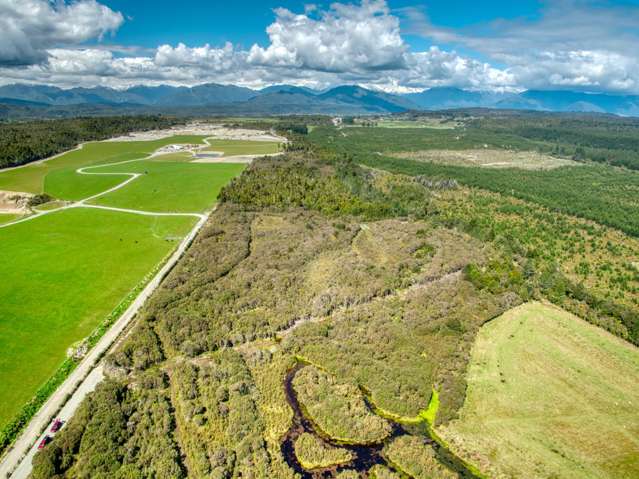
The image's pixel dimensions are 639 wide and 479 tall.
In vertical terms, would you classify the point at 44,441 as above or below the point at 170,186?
below

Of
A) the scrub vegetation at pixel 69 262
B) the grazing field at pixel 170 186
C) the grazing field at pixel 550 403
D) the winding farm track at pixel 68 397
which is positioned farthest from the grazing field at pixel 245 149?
the grazing field at pixel 550 403

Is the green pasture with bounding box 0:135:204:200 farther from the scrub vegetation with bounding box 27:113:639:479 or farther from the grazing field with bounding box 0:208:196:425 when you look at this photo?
the scrub vegetation with bounding box 27:113:639:479

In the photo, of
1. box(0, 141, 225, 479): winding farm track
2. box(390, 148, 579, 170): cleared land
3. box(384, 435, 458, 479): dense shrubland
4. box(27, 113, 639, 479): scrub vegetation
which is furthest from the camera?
box(390, 148, 579, 170): cleared land

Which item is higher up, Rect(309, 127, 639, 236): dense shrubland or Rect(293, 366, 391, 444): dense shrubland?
Rect(309, 127, 639, 236): dense shrubland

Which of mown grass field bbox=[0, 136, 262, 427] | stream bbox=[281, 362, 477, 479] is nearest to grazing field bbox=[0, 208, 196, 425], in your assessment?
mown grass field bbox=[0, 136, 262, 427]

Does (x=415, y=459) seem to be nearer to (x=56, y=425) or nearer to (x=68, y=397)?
(x=56, y=425)

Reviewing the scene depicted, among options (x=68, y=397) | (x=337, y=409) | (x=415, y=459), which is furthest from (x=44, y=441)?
(x=415, y=459)

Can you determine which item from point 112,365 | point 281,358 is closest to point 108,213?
point 112,365
